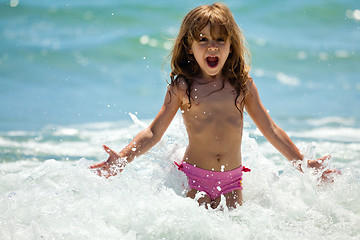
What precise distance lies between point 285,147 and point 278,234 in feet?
2.66

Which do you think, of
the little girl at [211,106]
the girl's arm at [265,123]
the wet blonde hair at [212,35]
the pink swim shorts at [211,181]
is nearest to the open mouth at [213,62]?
the little girl at [211,106]

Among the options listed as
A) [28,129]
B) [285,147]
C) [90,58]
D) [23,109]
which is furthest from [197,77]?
[90,58]

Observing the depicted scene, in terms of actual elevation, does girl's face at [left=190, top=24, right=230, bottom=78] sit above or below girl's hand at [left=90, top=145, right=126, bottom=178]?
above

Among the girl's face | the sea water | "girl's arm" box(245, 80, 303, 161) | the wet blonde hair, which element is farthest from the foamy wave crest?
the girl's face

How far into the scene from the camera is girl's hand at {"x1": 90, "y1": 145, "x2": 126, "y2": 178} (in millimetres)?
3150

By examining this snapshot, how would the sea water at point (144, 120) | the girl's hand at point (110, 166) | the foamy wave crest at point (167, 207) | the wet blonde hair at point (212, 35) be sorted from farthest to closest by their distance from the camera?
the wet blonde hair at point (212, 35), the girl's hand at point (110, 166), the sea water at point (144, 120), the foamy wave crest at point (167, 207)

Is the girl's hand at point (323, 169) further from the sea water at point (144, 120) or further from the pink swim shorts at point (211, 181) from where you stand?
the pink swim shorts at point (211, 181)

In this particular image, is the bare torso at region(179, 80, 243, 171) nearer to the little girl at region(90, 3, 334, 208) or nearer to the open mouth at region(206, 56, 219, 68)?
the little girl at region(90, 3, 334, 208)

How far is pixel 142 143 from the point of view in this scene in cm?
329

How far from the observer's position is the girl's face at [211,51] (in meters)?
3.24

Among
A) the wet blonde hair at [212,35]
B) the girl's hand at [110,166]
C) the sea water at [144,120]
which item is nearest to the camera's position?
the sea water at [144,120]

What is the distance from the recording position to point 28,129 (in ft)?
21.0

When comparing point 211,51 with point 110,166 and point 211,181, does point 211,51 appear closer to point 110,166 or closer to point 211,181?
point 211,181

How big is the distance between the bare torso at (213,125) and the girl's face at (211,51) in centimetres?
15
